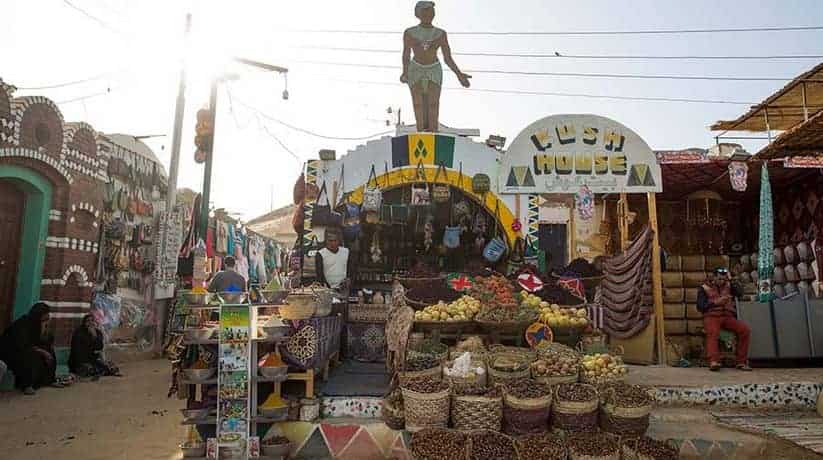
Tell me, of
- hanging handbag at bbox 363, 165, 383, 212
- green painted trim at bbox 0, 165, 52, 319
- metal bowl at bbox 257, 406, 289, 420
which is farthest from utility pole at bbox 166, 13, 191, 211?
metal bowl at bbox 257, 406, 289, 420

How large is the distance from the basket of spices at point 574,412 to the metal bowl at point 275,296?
2678 mm

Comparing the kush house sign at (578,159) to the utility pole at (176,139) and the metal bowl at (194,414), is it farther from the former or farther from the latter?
the utility pole at (176,139)

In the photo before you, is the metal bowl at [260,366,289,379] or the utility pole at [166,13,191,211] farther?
the utility pole at [166,13,191,211]

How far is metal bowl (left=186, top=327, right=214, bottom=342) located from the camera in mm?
4730

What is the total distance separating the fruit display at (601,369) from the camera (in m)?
4.99

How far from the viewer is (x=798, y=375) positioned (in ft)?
20.6

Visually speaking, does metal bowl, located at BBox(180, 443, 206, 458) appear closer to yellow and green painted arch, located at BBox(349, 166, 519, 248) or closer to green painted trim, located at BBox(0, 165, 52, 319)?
yellow and green painted arch, located at BBox(349, 166, 519, 248)

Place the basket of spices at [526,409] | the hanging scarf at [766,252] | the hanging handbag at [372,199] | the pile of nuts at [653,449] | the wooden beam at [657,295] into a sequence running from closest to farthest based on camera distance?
1. the pile of nuts at [653,449]
2. the basket of spices at [526,409]
3. the hanging scarf at [766,252]
4. the wooden beam at [657,295]
5. the hanging handbag at [372,199]

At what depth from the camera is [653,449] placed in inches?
164

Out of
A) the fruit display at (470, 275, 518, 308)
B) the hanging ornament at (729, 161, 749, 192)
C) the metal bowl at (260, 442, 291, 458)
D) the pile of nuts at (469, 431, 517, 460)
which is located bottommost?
the metal bowl at (260, 442, 291, 458)

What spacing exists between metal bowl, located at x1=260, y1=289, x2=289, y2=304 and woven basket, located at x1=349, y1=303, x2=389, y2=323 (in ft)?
7.81

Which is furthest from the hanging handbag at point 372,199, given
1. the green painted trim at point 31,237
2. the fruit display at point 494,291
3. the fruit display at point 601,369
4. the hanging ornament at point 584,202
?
the green painted trim at point 31,237

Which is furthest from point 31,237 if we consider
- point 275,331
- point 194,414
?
point 275,331

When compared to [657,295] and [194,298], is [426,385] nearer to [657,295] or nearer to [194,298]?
[194,298]
